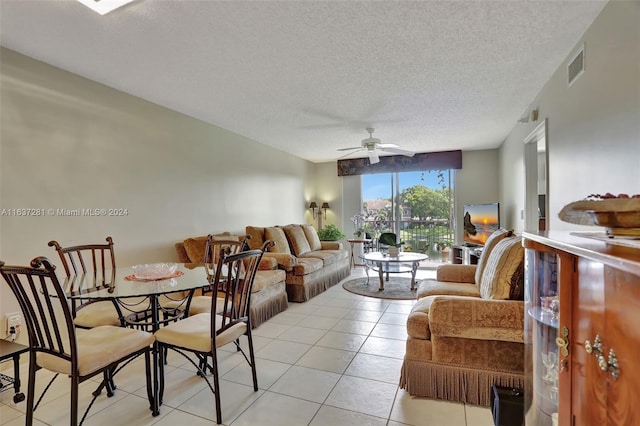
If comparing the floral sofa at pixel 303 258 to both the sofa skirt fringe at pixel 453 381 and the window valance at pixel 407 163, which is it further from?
the sofa skirt fringe at pixel 453 381

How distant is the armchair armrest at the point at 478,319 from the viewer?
72.8 inches

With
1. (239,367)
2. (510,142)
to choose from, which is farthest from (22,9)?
(510,142)

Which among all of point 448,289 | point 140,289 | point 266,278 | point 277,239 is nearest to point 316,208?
point 277,239

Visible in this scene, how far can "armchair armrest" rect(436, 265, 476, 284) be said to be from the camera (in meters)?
3.11

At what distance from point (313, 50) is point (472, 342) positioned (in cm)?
232

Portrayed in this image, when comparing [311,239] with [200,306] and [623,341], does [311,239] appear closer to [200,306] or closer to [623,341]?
[200,306]

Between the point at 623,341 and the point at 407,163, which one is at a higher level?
the point at 407,163

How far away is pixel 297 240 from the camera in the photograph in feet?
17.1

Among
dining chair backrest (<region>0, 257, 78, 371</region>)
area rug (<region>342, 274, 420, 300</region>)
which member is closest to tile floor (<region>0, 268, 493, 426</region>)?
dining chair backrest (<region>0, 257, 78, 371</region>)

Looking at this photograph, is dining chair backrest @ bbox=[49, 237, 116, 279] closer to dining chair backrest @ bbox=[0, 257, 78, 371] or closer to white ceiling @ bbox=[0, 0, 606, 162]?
dining chair backrest @ bbox=[0, 257, 78, 371]

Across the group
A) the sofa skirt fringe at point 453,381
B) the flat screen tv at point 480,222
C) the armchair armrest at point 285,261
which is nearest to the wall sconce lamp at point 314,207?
the armchair armrest at point 285,261

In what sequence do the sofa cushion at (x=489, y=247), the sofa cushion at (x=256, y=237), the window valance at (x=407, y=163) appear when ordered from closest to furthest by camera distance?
the sofa cushion at (x=489, y=247) < the sofa cushion at (x=256, y=237) < the window valance at (x=407, y=163)

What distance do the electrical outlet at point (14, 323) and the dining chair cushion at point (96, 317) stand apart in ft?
1.52

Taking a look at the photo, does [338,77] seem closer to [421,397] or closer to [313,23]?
[313,23]
